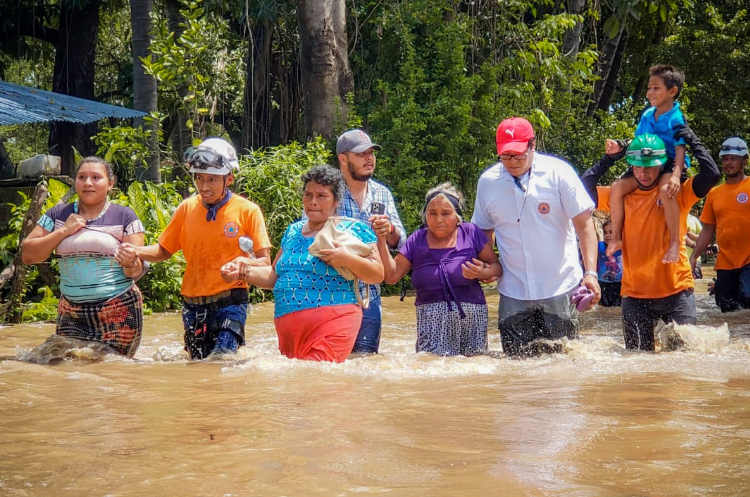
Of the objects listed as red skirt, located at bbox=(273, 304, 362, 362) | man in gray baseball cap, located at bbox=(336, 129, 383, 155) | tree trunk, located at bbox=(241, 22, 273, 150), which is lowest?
red skirt, located at bbox=(273, 304, 362, 362)

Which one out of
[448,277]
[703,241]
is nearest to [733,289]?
[703,241]

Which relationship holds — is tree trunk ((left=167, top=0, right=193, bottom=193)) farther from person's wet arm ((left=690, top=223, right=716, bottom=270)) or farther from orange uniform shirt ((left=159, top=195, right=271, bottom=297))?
person's wet arm ((left=690, top=223, right=716, bottom=270))

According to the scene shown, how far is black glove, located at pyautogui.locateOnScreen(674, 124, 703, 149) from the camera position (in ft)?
22.9

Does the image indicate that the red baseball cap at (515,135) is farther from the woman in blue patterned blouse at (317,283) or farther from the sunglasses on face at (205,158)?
the sunglasses on face at (205,158)

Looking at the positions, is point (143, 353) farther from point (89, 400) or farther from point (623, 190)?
point (623, 190)

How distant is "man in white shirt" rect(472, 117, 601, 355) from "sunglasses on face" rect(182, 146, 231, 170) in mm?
1821

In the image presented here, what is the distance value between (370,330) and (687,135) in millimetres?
2769

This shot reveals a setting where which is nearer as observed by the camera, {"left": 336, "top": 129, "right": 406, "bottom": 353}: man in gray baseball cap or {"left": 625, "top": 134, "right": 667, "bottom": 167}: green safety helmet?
{"left": 336, "top": 129, "right": 406, "bottom": 353}: man in gray baseball cap

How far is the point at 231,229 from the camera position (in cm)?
646

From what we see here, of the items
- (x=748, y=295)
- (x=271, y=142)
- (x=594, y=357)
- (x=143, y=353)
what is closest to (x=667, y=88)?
(x=594, y=357)

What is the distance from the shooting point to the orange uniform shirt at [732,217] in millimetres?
9680

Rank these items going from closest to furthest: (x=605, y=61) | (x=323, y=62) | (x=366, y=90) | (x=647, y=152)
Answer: (x=647, y=152) → (x=323, y=62) → (x=366, y=90) → (x=605, y=61)

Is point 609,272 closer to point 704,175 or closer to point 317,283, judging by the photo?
point 704,175

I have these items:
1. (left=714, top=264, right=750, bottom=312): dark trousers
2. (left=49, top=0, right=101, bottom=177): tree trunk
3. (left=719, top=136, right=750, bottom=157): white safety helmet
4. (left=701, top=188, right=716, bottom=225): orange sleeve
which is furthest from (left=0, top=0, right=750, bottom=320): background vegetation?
(left=49, top=0, right=101, bottom=177): tree trunk
